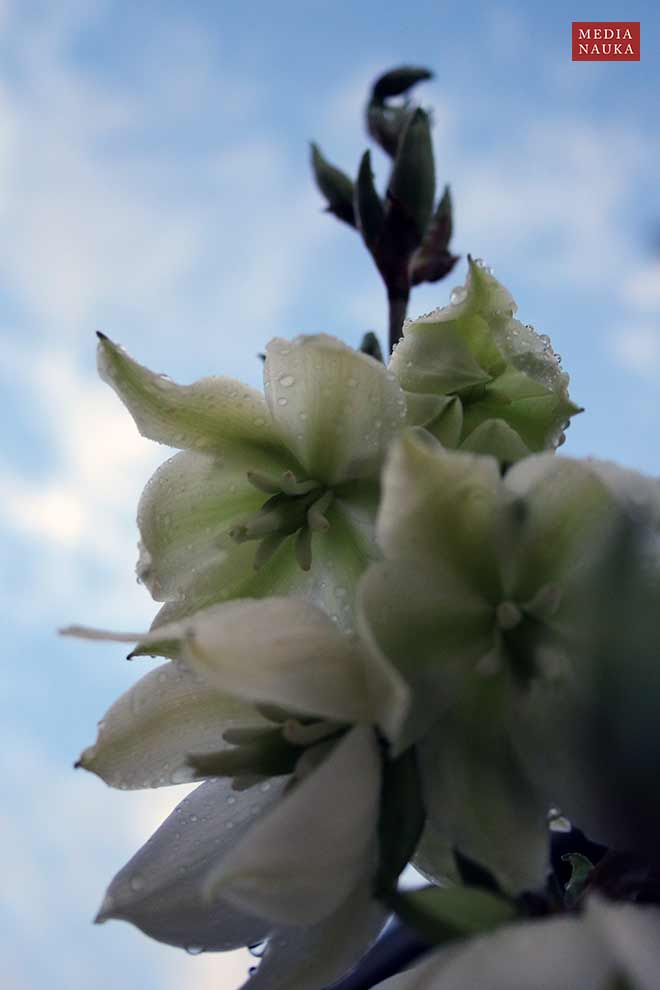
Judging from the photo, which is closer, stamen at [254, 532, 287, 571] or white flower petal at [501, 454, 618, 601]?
white flower petal at [501, 454, 618, 601]

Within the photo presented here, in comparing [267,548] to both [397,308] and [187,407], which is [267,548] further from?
[397,308]

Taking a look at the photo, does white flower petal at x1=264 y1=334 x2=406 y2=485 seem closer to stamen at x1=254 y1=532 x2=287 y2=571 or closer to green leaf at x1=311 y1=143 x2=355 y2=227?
stamen at x1=254 y1=532 x2=287 y2=571

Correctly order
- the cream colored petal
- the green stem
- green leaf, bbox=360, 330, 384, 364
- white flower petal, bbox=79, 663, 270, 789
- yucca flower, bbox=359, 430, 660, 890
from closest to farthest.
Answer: the cream colored petal → yucca flower, bbox=359, 430, 660, 890 → white flower petal, bbox=79, 663, 270, 789 → green leaf, bbox=360, 330, 384, 364 → the green stem

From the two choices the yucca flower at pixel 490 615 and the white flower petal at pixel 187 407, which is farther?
the white flower petal at pixel 187 407

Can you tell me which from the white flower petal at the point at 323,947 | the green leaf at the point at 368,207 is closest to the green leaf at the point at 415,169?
the green leaf at the point at 368,207

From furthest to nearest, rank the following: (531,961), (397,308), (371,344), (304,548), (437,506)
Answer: (397,308), (371,344), (304,548), (437,506), (531,961)

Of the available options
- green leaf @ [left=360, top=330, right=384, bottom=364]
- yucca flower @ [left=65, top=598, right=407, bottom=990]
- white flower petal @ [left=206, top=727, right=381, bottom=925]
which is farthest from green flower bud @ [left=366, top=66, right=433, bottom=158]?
white flower petal @ [left=206, top=727, right=381, bottom=925]

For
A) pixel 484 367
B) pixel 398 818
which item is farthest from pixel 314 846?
pixel 484 367

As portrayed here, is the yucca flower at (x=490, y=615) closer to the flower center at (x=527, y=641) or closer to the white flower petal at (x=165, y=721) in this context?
the flower center at (x=527, y=641)
